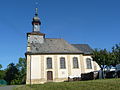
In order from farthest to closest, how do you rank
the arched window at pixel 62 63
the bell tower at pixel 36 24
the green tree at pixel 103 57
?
the bell tower at pixel 36 24
the arched window at pixel 62 63
the green tree at pixel 103 57

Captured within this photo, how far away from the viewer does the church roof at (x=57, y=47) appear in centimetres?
3622

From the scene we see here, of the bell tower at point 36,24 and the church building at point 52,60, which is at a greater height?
the bell tower at point 36,24

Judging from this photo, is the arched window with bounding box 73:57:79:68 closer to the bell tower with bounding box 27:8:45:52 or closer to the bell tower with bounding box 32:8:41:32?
the bell tower with bounding box 27:8:45:52

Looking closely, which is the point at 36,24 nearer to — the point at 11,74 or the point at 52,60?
the point at 52,60

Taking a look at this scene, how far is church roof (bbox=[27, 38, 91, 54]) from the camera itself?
3622 cm

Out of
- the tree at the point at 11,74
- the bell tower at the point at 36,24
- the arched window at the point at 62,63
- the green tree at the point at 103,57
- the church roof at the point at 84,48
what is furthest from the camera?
the tree at the point at 11,74

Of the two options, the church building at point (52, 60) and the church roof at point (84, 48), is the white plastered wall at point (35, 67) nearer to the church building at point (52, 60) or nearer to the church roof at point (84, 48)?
the church building at point (52, 60)

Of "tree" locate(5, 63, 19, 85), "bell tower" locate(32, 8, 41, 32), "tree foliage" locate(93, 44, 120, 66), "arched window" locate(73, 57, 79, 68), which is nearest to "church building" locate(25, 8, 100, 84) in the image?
"arched window" locate(73, 57, 79, 68)

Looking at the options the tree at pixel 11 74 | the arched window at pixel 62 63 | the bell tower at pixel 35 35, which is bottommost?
the tree at pixel 11 74

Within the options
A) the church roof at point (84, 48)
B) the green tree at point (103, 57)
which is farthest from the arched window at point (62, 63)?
the green tree at point (103, 57)

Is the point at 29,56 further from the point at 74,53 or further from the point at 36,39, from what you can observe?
the point at 74,53

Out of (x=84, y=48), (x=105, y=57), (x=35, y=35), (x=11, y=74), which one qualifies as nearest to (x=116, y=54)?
(x=105, y=57)

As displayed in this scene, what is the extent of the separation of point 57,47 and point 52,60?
146 inches

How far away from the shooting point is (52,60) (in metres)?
35.8
